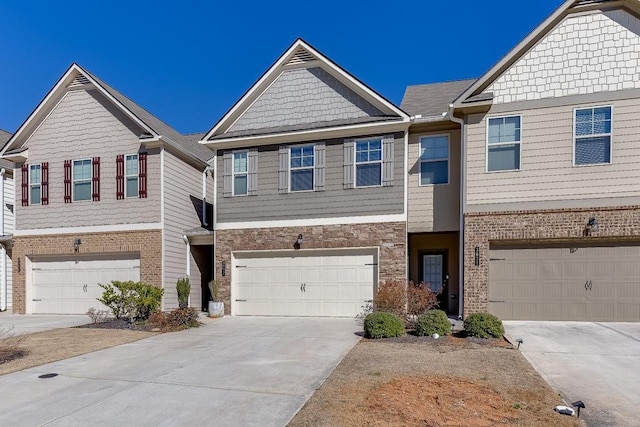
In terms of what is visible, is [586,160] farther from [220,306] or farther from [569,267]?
[220,306]

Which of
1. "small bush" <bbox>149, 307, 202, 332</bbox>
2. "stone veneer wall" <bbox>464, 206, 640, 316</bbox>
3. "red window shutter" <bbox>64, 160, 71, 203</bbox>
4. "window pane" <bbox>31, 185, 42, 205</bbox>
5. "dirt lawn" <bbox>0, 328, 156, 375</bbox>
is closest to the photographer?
"dirt lawn" <bbox>0, 328, 156, 375</bbox>

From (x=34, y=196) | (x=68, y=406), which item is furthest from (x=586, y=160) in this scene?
(x=34, y=196)

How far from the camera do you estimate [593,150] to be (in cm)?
1023

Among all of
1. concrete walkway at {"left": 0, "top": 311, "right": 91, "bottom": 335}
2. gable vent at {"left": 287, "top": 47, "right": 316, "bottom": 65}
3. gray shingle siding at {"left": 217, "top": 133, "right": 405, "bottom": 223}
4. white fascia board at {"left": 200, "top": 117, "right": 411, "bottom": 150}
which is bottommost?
concrete walkway at {"left": 0, "top": 311, "right": 91, "bottom": 335}

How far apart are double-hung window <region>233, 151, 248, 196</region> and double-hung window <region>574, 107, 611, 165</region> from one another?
32.3 ft

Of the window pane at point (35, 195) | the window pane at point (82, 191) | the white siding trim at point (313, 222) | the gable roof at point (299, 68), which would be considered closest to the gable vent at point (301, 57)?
the gable roof at point (299, 68)

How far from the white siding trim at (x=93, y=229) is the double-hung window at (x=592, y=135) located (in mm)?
12937

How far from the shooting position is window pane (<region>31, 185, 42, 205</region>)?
14711mm

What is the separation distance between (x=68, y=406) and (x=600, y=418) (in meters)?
6.39

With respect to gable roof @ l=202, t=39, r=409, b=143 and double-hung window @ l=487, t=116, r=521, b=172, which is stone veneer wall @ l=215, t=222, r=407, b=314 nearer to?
double-hung window @ l=487, t=116, r=521, b=172

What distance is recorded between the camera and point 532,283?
10.7 metres

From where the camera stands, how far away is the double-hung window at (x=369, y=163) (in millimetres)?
12234

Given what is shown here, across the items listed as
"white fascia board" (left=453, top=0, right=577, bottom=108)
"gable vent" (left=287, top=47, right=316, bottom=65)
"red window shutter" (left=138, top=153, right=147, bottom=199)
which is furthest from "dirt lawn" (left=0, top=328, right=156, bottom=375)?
"white fascia board" (left=453, top=0, right=577, bottom=108)

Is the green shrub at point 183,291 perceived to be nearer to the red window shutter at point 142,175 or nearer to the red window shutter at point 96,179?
the red window shutter at point 142,175
